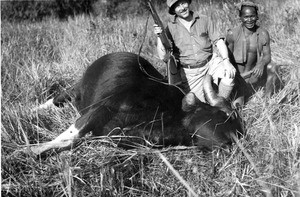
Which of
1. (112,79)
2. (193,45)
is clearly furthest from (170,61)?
(112,79)

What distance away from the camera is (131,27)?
6910 millimetres

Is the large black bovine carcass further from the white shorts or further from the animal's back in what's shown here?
the white shorts

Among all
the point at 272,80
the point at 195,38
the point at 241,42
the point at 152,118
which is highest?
the point at 195,38

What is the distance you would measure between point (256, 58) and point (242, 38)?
0.99 ft

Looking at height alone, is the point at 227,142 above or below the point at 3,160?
below

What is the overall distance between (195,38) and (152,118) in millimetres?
1358

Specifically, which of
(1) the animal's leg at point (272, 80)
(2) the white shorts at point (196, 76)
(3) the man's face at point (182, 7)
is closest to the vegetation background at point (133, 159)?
(1) the animal's leg at point (272, 80)

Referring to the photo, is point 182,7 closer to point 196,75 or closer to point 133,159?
point 196,75

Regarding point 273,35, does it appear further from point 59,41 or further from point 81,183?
point 81,183

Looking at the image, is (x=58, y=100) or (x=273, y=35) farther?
(x=273, y=35)

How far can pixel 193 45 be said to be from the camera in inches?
157

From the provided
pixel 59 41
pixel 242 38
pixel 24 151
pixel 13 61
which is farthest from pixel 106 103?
pixel 59 41

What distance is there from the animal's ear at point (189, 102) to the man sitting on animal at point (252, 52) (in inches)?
45.6

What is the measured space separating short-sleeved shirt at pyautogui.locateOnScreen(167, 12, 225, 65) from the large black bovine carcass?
0.78 meters
